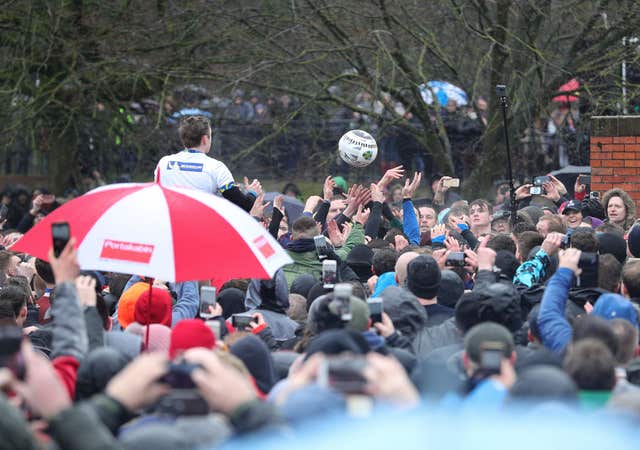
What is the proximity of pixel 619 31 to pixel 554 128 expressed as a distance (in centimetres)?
403

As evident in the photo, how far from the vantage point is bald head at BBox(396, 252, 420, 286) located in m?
7.58

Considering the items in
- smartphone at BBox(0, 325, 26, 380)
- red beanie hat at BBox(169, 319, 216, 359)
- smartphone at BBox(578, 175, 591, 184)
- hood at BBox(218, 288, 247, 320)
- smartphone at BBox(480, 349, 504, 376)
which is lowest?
hood at BBox(218, 288, 247, 320)

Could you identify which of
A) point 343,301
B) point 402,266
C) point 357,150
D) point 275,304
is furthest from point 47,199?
point 343,301

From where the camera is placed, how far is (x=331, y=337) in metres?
5.00

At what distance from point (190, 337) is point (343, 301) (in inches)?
31.7

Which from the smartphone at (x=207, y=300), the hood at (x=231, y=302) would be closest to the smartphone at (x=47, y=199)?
the hood at (x=231, y=302)

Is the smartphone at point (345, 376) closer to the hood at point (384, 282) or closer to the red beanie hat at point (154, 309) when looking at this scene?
the red beanie hat at point (154, 309)

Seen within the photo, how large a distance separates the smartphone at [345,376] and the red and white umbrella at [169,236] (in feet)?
6.59

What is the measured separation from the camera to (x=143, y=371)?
4.22 metres

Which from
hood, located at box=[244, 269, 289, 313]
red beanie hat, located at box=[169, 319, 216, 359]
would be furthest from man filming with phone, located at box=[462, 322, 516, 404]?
hood, located at box=[244, 269, 289, 313]

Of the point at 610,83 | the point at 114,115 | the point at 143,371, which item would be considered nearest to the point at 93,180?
the point at 114,115

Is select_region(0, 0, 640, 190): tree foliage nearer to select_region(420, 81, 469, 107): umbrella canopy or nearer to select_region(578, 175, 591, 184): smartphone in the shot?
select_region(420, 81, 469, 107): umbrella canopy

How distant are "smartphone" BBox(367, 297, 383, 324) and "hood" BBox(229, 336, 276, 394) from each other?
754 mm

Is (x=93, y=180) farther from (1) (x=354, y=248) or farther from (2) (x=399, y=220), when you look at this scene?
(1) (x=354, y=248)
